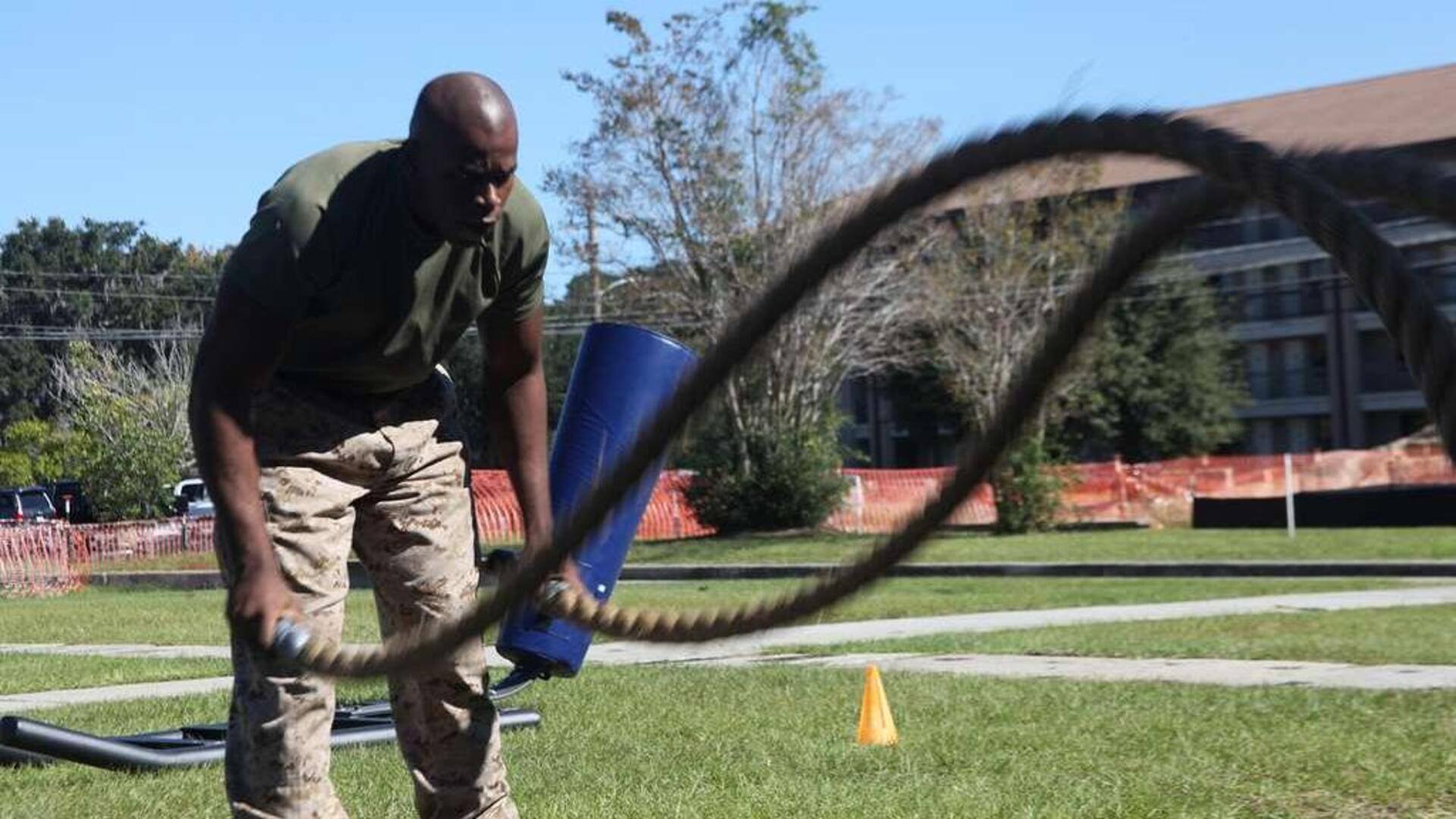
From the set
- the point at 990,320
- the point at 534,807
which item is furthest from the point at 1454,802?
the point at 990,320

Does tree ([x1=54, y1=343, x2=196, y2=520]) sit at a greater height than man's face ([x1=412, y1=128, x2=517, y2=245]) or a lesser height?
greater

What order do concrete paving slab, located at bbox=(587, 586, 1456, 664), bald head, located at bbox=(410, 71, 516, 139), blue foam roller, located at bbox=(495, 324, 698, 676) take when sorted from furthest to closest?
concrete paving slab, located at bbox=(587, 586, 1456, 664)
blue foam roller, located at bbox=(495, 324, 698, 676)
bald head, located at bbox=(410, 71, 516, 139)

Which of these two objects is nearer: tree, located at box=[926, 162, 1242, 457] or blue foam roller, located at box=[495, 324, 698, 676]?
tree, located at box=[926, 162, 1242, 457]

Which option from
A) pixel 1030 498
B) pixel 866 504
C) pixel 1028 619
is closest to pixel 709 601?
pixel 1028 619

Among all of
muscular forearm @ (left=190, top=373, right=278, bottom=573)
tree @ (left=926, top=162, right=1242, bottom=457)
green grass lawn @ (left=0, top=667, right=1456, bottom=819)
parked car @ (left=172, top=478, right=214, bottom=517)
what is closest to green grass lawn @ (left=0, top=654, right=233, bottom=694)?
green grass lawn @ (left=0, top=667, right=1456, bottom=819)

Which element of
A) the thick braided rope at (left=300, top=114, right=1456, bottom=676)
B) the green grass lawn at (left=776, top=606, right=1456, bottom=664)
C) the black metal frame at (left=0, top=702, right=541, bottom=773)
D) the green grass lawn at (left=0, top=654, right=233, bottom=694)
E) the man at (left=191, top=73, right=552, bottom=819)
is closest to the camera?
the thick braided rope at (left=300, top=114, right=1456, bottom=676)

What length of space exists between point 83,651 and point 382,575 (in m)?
10.2

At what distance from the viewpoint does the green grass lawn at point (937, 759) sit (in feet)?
18.9

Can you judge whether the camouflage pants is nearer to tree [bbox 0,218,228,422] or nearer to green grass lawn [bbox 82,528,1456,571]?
green grass lawn [bbox 82,528,1456,571]

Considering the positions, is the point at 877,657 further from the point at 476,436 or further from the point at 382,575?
the point at 476,436

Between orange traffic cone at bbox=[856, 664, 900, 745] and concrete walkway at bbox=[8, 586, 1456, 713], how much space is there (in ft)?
1.80

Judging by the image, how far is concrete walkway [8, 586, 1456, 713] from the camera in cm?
926

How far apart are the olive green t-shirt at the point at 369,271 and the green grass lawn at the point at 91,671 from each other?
23.6 feet

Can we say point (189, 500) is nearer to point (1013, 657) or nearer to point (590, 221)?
point (590, 221)
